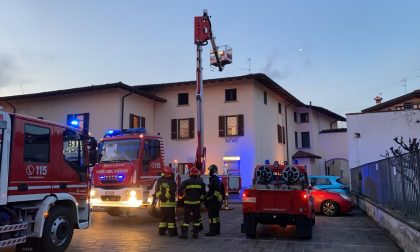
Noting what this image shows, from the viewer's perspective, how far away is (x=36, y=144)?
765 cm

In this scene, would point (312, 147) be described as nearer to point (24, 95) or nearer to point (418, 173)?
point (24, 95)

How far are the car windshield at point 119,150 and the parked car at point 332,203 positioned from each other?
6.64m

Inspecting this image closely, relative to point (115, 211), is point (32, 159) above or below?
above

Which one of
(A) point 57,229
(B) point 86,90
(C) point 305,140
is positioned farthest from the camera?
(C) point 305,140

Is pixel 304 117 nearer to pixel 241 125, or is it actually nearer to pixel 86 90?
pixel 241 125

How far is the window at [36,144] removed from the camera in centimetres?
739

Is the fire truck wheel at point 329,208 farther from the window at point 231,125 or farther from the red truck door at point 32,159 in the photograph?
the window at point 231,125

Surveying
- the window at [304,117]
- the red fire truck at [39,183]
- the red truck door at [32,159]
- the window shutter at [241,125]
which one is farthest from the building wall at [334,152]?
the red truck door at [32,159]

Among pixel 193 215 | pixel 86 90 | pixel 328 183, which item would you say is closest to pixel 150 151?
pixel 193 215

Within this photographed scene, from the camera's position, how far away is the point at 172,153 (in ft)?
96.1

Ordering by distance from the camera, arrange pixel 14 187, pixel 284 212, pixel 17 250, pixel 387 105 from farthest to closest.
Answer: pixel 387 105 → pixel 284 212 → pixel 17 250 → pixel 14 187

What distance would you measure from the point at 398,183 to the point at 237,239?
13.0 feet

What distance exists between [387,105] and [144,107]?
19438 millimetres

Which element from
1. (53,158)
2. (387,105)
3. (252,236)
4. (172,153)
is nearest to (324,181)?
(252,236)
